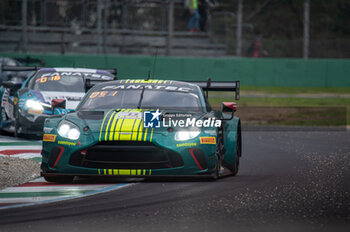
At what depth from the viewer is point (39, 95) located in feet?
44.0

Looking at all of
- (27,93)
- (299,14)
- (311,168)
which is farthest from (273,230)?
(299,14)

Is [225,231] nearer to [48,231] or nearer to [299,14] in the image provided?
[48,231]

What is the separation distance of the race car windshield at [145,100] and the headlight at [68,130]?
2.52ft

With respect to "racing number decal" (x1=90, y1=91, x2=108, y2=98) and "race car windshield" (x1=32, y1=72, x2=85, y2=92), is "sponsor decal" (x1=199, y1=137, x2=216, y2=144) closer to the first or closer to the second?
"racing number decal" (x1=90, y1=91, x2=108, y2=98)

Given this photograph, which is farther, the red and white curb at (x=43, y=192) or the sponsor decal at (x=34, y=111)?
the sponsor decal at (x=34, y=111)

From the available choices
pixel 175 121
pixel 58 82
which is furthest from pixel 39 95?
pixel 175 121

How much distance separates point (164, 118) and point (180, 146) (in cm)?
44

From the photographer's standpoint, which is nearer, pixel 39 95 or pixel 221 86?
pixel 221 86

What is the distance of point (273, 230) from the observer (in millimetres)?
6117

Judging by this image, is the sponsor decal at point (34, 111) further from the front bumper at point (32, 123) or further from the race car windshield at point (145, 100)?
the race car windshield at point (145, 100)

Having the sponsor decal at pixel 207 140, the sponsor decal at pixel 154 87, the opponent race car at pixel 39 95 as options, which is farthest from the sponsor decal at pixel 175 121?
the opponent race car at pixel 39 95

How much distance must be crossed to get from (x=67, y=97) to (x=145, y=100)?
409cm

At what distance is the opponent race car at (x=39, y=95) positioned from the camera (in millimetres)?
13211

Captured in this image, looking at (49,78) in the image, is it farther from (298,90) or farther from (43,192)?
(298,90)
